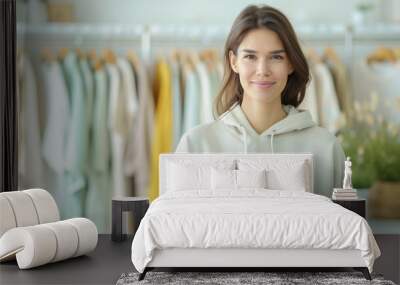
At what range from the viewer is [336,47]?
655 cm

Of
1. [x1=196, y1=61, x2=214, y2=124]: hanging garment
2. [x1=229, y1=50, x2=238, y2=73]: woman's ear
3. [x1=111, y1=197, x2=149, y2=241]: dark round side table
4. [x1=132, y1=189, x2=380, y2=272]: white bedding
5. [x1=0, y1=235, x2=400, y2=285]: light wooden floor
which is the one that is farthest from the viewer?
[x1=196, y1=61, x2=214, y2=124]: hanging garment

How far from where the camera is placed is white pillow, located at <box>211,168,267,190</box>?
17.3 feet

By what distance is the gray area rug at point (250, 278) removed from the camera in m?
4.18

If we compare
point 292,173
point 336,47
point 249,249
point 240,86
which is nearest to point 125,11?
point 240,86

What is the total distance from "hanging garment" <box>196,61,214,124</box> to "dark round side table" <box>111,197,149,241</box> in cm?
99

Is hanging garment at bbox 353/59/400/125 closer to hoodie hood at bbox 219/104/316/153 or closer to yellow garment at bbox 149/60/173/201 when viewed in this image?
hoodie hood at bbox 219/104/316/153

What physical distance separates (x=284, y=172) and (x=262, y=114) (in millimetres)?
746

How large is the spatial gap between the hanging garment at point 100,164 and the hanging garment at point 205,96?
808 millimetres

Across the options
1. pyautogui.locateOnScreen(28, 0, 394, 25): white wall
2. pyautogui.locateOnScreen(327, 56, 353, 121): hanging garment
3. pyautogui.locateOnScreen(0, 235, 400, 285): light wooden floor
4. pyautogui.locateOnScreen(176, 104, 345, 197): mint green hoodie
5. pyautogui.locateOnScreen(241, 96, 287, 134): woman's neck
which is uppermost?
pyautogui.locateOnScreen(28, 0, 394, 25): white wall

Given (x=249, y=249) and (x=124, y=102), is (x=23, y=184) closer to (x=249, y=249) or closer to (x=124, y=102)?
(x=124, y=102)

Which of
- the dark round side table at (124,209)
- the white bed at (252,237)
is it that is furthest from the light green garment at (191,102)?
the white bed at (252,237)

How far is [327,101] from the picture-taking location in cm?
633

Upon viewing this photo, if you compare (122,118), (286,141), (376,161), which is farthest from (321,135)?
(122,118)

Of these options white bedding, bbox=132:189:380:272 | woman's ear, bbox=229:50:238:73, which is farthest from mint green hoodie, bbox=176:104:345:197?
white bedding, bbox=132:189:380:272
